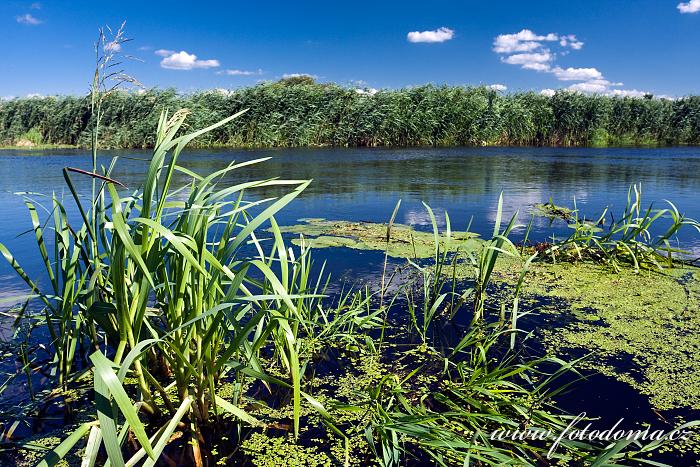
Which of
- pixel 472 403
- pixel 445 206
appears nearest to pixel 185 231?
pixel 472 403

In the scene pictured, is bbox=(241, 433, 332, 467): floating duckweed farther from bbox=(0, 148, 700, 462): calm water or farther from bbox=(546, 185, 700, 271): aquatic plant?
bbox=(546, 185, 700, 271): aquatic plant

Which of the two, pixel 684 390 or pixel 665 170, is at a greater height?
pixel 665 170

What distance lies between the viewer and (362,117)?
687 inches

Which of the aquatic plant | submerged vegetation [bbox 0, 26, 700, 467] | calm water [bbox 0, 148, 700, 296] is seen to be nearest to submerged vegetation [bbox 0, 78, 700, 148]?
calm water [bbox 0, 148, 700, 296]

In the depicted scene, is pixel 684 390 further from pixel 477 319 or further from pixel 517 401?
pixel 477 319

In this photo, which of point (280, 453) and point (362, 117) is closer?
point (280, 453)

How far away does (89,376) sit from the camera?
1703mm

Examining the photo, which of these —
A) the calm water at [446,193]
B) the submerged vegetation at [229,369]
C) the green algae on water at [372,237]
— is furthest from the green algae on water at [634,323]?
the green algae on water at [372,237]

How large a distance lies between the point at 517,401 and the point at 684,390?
0.67m

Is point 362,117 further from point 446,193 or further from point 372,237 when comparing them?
point 372,237

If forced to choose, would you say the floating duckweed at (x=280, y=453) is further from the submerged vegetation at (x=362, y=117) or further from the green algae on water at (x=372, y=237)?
the submerged vegetation at (x=362, y=117)

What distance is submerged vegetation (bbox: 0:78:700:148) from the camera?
55.1ft

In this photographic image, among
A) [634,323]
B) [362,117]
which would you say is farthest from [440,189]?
[362,117]

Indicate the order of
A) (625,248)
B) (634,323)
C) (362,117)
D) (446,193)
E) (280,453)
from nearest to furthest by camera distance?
(280,453), (634,323), (625,248), (446,193), (362,117)
